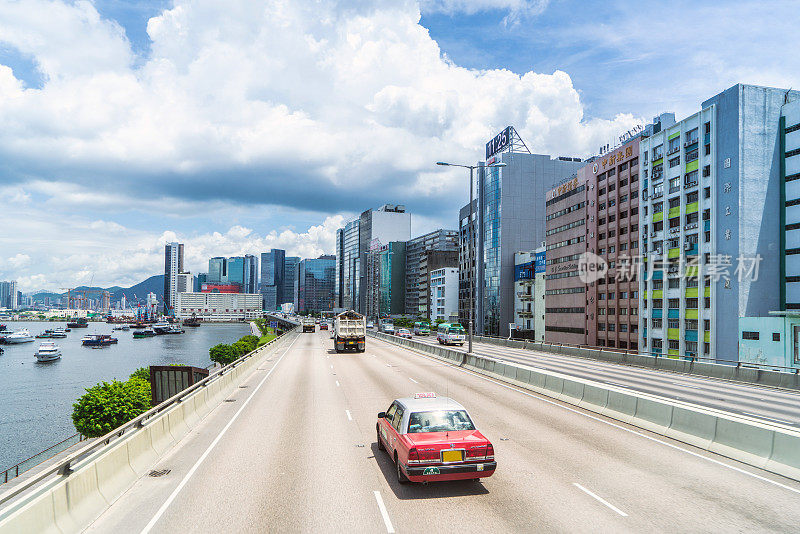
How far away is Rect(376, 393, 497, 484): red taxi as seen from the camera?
397 inches

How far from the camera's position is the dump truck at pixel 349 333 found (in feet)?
167

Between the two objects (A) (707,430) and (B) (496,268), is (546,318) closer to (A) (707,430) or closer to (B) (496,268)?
(B) (496,268)

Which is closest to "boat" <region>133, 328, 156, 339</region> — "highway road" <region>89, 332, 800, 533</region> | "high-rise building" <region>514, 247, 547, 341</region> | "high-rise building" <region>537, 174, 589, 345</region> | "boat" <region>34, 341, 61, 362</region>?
"boat" <region>34, 341, 61, 362</region>

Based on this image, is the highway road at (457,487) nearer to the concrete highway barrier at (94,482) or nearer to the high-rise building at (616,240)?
the concrete highway barrier at (94,482)

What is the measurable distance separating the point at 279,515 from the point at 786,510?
30.6 feet

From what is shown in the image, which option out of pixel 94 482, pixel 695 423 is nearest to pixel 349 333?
pixel 695 423

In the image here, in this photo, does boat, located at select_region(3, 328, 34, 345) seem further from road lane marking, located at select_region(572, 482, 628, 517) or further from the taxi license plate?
road lane marking, located at select_region(572, 482, 628, 517)

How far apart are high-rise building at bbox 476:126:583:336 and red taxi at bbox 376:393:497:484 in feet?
360

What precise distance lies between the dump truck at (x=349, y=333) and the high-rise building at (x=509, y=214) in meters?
71.1

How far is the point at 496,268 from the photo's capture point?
404 feet

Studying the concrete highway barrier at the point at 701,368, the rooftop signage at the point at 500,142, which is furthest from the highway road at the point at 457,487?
the rooftop signage at the point at 500,142

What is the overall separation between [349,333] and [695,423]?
130 feet

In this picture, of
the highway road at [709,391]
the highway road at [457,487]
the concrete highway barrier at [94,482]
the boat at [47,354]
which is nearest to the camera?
the concrete highway barrier at [94,482]

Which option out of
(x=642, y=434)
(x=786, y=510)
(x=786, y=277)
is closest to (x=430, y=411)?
(x=786, y=510)
